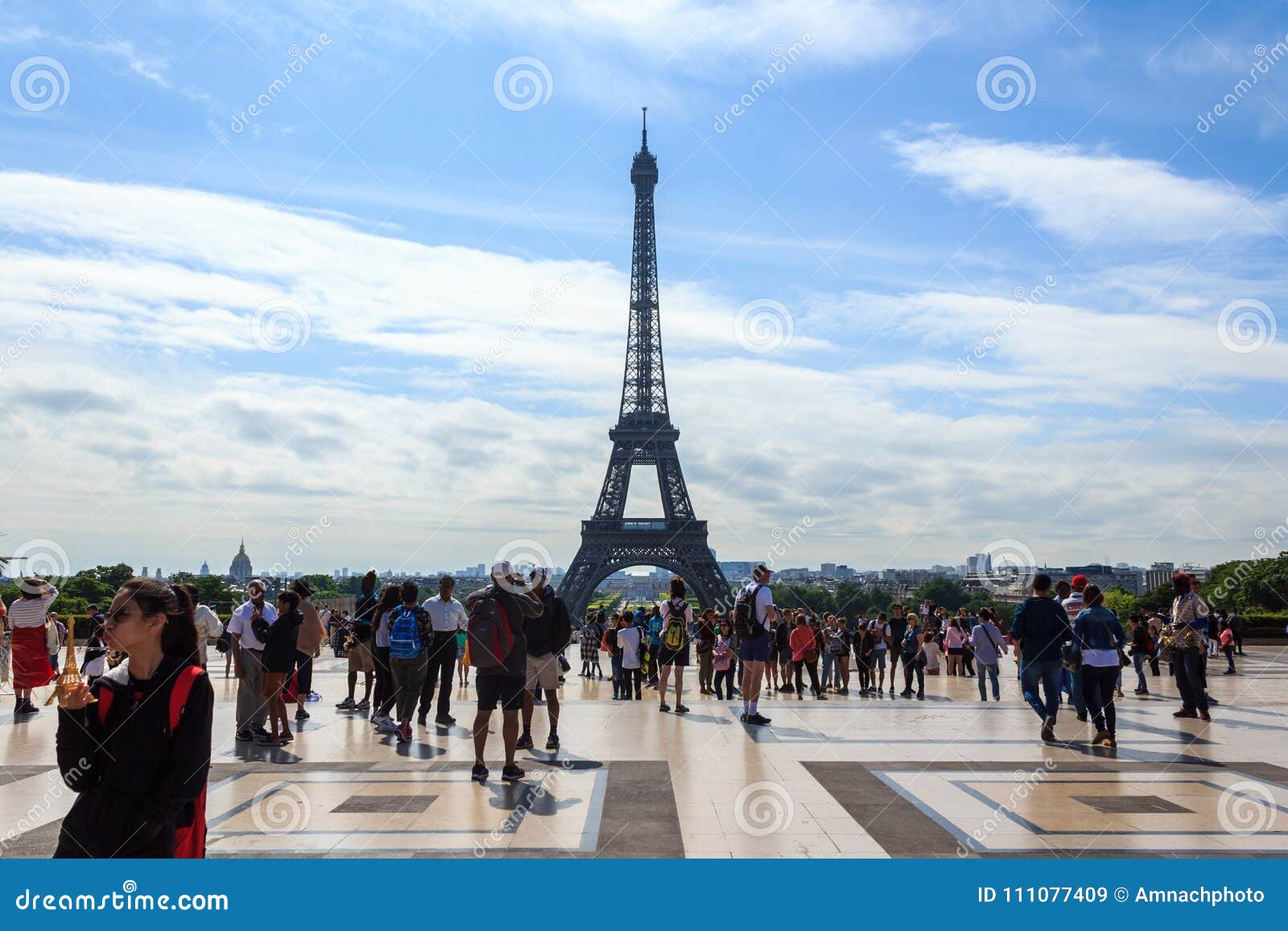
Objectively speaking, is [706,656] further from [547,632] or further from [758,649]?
[547,632]

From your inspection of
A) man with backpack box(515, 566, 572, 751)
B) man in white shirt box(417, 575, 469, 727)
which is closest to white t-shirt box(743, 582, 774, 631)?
man with backpack box(515, 566, 572, 751)

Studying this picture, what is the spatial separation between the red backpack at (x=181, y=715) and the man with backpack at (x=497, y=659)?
458 cm

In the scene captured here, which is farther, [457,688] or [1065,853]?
[457,688]

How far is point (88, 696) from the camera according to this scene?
3.48 meters

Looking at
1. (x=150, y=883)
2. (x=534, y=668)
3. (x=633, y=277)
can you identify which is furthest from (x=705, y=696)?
(x=633, y=277)

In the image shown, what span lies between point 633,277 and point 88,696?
7061 centimetres

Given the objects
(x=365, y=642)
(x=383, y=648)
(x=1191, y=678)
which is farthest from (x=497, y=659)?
(x=1191, y=678)

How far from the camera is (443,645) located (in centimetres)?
1224

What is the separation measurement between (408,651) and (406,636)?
167 millimetres

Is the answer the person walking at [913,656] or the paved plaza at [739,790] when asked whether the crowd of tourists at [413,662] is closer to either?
the person walking at [913,656]

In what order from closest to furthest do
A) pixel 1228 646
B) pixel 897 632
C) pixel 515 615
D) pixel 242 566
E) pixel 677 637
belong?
pixel 515 615
pixel 677 637
pixel 897 632
pixel 1228 646
pixel 242 566

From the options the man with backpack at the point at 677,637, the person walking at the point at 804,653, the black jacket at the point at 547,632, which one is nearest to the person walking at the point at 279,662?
the black jacket at the point at 547,632

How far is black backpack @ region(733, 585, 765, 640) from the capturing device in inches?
456

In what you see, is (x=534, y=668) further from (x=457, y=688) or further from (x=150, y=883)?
(x=457, y=688)
